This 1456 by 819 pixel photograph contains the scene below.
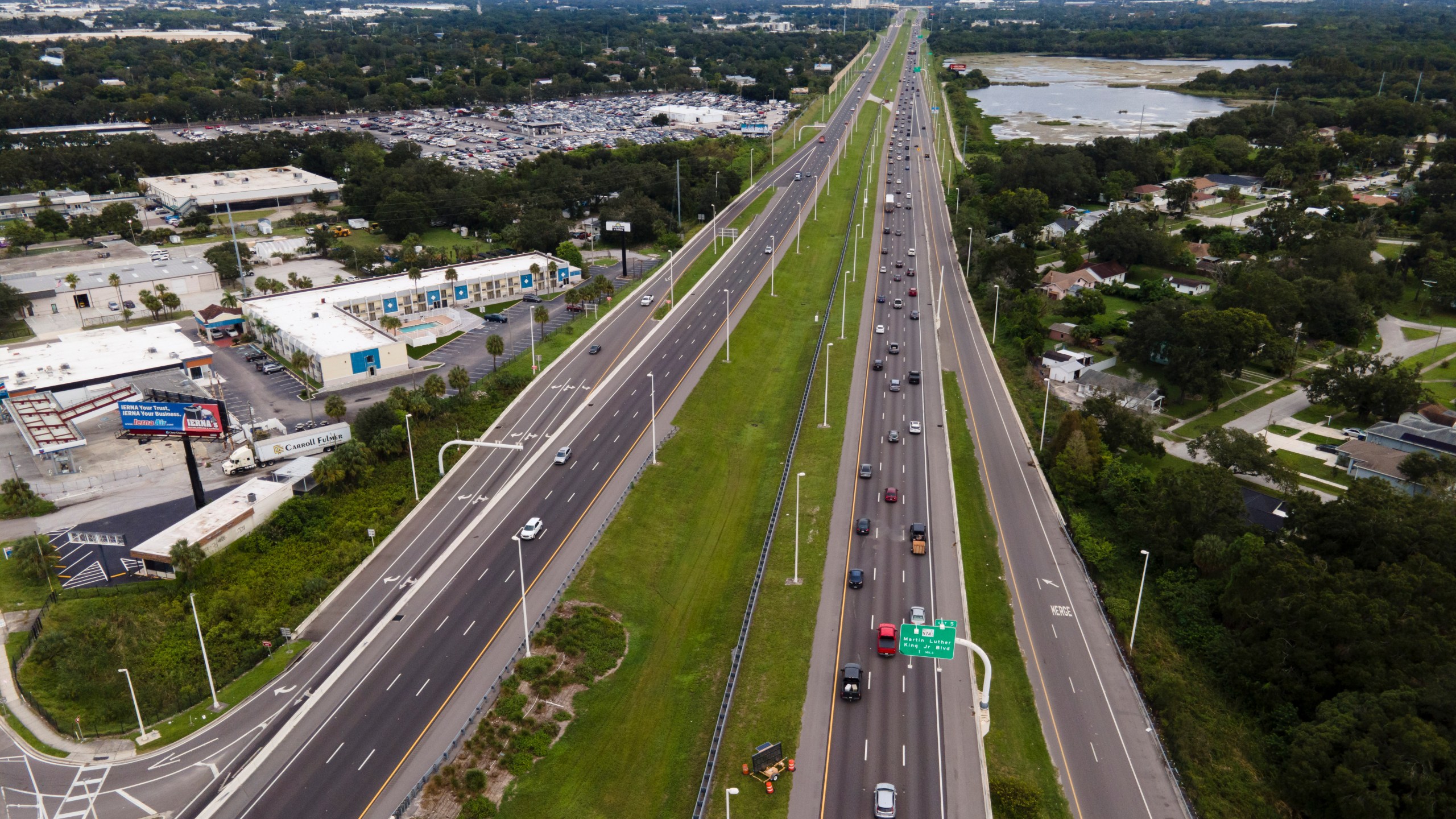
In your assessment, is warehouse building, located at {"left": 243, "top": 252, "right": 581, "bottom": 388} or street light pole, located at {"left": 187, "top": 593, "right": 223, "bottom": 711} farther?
warehouse building, located at {"left": 243, "top": 252, "right": 581, "bottom": 388}

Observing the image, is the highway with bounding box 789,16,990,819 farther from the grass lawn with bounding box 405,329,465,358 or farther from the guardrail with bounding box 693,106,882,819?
the grass lawn with bounding box 405,329,465,358

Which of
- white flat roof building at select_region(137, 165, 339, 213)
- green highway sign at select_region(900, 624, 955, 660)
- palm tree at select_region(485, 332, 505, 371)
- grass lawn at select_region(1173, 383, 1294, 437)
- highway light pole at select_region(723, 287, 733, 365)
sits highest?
white flat roof building at select_region(137, 165, 339, 213)

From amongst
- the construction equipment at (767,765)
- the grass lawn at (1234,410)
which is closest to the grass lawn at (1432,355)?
the grass lawn at (1234,410)

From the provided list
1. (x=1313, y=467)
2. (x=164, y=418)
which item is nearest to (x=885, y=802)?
(x=164, y=418)

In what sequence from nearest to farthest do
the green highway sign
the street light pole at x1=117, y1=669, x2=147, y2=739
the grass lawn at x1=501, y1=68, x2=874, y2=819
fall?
the green highway sign < the grass lawn at x1=501, y1=68, x2=874, y2=819 < the street light pole at x1=117, y1=669, x2=147, y2=739

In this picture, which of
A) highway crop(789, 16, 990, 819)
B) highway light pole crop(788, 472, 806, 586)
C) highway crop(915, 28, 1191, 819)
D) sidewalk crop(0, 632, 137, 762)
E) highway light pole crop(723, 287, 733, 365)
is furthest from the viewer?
highway light pole crop(723, 287, 733, 365)

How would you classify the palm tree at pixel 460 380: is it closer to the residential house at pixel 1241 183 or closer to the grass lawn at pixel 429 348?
the grass lawn at pixel 429 348

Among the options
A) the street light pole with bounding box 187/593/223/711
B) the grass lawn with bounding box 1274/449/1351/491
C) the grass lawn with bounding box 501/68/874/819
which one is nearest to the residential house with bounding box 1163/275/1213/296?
the grass lawn with bounding box 1274/449/1351/491
